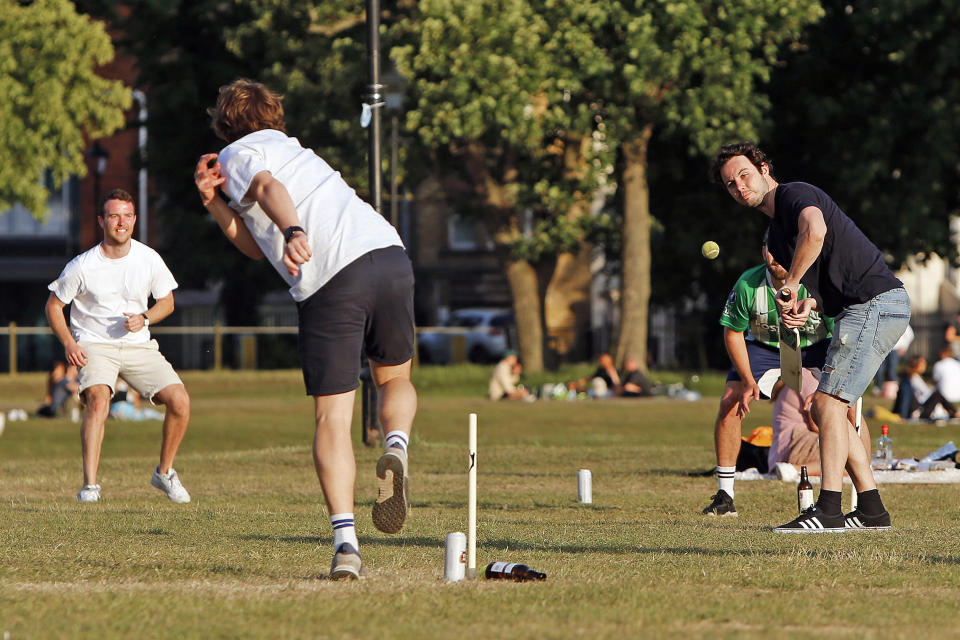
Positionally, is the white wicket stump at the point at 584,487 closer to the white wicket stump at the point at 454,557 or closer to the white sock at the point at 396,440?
the white sock at the point at 396,440

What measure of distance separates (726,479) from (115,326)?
444 centimetres

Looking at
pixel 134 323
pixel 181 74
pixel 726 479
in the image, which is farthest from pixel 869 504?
pixel 181 74

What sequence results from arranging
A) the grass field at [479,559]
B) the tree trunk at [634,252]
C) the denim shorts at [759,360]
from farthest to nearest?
1. the tree trunk at [634,252]
2. the denim shorts at [759,360]
3. the grass field at [479,559]

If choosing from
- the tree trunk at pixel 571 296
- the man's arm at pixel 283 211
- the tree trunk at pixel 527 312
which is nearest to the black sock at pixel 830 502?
the man's arm at pixel 283 211

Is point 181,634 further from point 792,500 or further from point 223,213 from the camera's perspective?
point 792,500

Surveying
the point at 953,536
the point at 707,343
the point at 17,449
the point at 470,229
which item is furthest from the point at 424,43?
the point at 470,229

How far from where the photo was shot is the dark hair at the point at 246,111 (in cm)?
702

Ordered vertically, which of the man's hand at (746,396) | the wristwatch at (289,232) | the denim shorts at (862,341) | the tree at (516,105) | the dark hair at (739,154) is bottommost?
the man's hand at (746,396)

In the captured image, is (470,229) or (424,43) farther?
(470,229)

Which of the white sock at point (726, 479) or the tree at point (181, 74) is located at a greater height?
the tree at point (181, 74)

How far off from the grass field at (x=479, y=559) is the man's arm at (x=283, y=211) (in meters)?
1.33

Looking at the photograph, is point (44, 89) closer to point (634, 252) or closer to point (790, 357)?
point (634, 252)

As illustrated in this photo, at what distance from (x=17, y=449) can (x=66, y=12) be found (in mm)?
14910

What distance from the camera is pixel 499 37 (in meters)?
29.6
